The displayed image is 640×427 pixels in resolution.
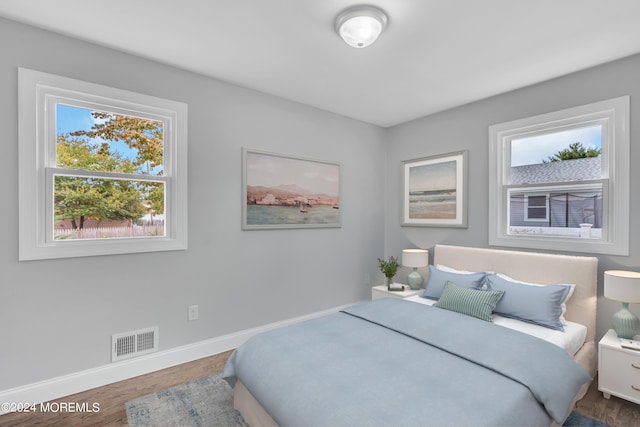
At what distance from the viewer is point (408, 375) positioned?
1609 millimetres

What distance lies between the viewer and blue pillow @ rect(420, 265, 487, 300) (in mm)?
2859

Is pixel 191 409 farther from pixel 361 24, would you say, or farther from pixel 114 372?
pixel 361 24

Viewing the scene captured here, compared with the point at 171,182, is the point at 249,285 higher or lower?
lower

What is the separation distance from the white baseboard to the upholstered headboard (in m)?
2.44

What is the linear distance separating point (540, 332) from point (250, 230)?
2.57 meters

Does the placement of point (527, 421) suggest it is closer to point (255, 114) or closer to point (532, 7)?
point (532, 7)

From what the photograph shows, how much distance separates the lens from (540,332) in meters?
2.26

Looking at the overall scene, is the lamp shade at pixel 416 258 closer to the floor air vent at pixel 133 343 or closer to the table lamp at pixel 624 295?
the table lamp at pixel 624 295

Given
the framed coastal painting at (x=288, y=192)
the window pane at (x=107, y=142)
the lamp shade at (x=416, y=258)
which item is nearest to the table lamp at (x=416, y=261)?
the lamp shade at (x=416, y=258)

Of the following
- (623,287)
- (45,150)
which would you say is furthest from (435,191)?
(45,150)

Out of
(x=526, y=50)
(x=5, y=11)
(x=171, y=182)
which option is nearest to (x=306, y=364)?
(x=171, y=182)

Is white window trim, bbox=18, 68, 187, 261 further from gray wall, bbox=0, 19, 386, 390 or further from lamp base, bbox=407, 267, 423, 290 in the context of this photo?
lamp base, bbox=407, 267, 423, 290

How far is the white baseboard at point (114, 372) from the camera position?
6.94ft

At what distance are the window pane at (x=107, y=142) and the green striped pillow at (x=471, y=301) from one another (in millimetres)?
2719
